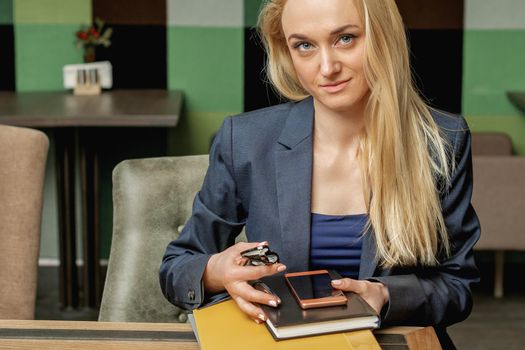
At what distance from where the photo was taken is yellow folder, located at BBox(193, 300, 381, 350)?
4.48 ft

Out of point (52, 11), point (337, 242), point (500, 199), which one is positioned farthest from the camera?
point (52, 11)

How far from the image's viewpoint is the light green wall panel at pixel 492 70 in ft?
15.7

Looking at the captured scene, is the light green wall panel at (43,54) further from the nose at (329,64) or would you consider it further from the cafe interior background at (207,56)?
the nose at (329,64)

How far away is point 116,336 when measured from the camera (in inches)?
59.9

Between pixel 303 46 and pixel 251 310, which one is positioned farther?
pixel 303 46

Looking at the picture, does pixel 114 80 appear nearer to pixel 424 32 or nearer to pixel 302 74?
pixel 424 32

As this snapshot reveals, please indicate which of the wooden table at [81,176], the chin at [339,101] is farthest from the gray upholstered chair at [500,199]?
the chin at [339,101]

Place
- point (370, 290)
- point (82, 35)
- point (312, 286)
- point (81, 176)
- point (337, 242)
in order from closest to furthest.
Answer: point (312, 286) < point (370, 290) < point (337, 242) < point (81, 176) < point (82, 35)

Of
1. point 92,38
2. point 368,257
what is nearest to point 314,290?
point 368,257

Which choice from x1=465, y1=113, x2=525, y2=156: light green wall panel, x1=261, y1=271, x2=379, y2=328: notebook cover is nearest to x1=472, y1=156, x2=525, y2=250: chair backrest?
x1=465, y1=113, x2=525, y2=156: light green wall panel

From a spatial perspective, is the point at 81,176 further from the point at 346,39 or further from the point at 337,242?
the point at 346,39

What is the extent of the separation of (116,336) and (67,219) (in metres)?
2.76

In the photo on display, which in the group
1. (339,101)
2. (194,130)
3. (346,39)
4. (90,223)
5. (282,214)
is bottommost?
(90,223)

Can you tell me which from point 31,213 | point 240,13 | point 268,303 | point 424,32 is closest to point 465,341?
point 424,32
